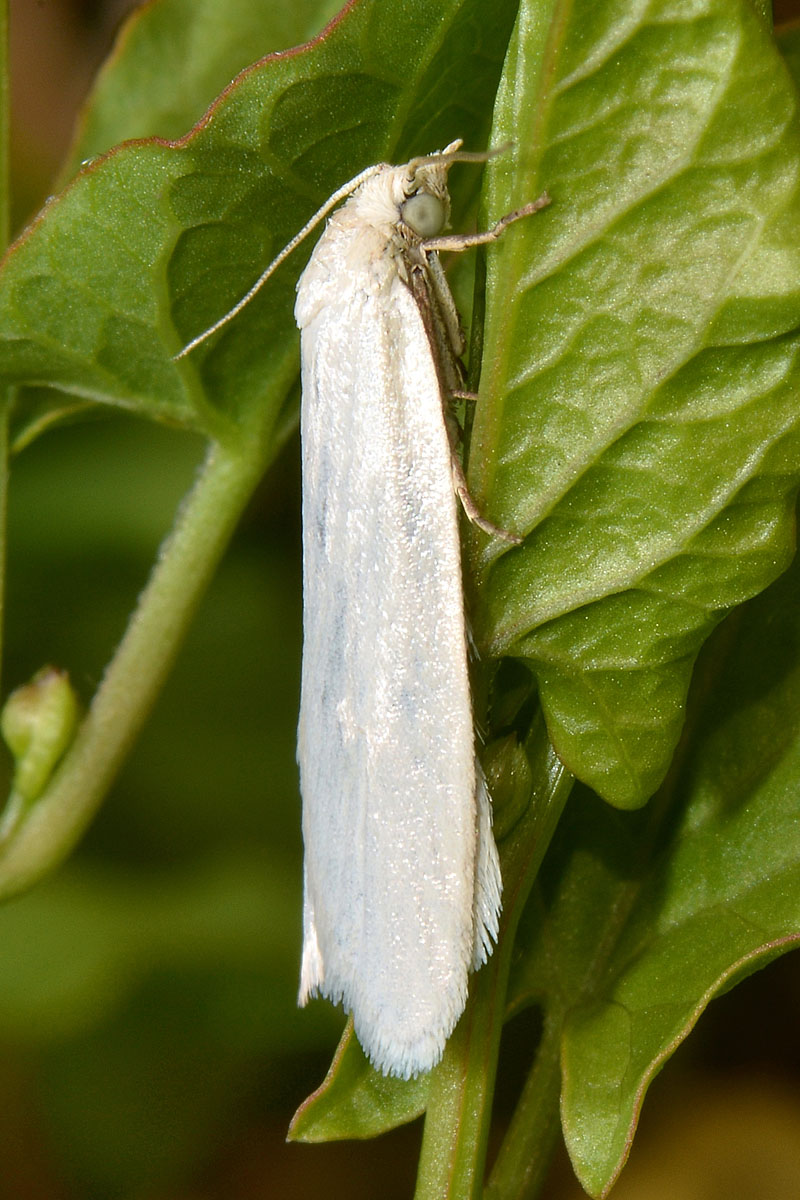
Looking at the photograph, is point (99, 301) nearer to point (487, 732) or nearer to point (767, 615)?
point (487, 732)

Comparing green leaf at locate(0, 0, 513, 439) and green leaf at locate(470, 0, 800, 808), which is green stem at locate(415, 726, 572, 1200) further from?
green leaf at locate(0, 0, 513, 439)

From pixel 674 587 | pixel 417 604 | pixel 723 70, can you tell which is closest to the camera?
pixel 723 70

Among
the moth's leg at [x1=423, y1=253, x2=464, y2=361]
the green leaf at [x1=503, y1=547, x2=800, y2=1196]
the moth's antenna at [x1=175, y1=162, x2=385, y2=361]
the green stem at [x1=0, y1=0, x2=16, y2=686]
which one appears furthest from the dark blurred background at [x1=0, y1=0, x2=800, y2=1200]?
the moth's leg at [x1=423, y1=253, x2=464, y2=361]

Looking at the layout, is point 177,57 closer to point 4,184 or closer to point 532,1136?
point 4,184

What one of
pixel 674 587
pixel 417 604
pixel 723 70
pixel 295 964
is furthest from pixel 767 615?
pixel 295 964

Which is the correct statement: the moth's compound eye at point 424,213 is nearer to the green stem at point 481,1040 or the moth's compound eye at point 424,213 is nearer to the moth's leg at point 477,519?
the moth's leg at point 477,519

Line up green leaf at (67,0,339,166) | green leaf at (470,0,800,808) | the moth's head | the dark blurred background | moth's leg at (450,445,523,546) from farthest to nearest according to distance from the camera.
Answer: the dark blurred background < green leaf at (67,0,339,166) < the moth's head < moth's leg at (450,445,523,546) < green leaf at (470,0,800,808)

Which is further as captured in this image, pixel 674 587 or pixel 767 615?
pixel 767 615
